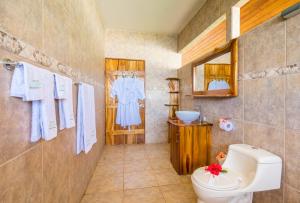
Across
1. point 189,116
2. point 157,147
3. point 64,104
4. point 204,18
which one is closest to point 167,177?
point 189,116

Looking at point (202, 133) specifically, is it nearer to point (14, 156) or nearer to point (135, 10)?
point (14, 156)

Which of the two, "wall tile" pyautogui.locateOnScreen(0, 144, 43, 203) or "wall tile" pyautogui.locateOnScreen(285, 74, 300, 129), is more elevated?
"wall tile" pyautogui.locateOnScreen(285, 74, 300, 129)

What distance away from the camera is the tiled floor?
187 centimetres

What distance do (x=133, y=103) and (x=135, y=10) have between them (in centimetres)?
194

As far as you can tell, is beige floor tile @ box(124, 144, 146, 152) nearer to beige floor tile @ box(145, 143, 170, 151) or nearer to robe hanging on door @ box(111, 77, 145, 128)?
beige floor tile @ box(145, 143, 170, 151)

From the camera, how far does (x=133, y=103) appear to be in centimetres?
381

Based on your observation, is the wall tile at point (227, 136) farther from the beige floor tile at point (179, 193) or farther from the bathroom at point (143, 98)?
the beige floor tile at point (179, 193)

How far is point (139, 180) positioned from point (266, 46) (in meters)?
2.18

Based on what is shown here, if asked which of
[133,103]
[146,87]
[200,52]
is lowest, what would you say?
[133,103]

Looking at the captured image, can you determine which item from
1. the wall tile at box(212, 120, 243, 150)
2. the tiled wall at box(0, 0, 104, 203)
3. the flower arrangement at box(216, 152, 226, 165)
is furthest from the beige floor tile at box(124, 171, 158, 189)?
the wall tile at box(212, 120, 243, 150)

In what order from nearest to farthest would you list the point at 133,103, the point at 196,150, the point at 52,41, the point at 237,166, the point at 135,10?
1. the point at 52,41
2. the point at 237,166
3. the point at 196,150
4. the point at 135,10
5. the point at 133,103

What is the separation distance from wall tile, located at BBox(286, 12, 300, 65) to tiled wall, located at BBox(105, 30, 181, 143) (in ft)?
9.46

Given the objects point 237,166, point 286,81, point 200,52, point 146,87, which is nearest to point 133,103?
point 146,87

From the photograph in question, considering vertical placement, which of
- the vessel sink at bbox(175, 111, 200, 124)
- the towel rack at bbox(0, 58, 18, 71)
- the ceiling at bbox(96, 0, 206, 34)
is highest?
the ceiling at bbox(96, 0, 206, 34)
